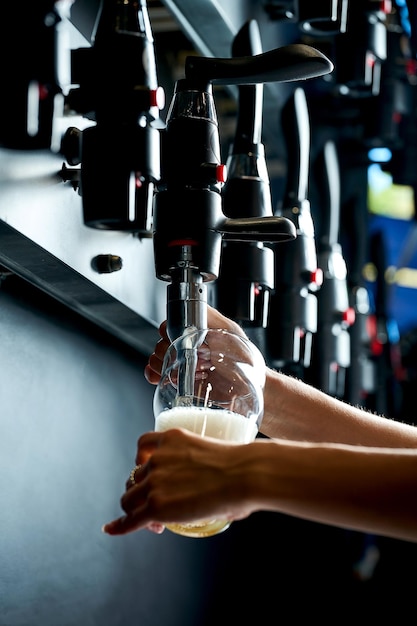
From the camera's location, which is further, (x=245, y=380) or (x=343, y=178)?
(x=343, y=178)

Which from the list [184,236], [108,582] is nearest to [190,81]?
[184,236]

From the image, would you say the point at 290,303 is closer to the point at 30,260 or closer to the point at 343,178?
the point at 30,260

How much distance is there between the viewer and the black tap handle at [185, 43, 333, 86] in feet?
2.75

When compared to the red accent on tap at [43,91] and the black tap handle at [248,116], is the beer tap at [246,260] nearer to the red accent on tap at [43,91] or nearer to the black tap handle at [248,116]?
the black tap handle at [248,116]

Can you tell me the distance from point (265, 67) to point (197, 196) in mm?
114

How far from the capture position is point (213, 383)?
2.69 ft

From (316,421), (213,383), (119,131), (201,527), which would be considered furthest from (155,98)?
(316,421)

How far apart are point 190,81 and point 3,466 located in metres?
0.42

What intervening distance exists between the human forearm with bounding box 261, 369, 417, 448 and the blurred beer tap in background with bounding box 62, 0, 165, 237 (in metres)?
0.34

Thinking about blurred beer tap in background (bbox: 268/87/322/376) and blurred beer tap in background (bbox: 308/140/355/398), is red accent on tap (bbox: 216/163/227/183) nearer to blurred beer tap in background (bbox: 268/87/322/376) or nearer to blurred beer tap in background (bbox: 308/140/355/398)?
blurred beer tap in background (bbox: 268/87/322/376)

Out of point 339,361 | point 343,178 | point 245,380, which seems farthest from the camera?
point 343,178

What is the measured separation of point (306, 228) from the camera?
136 cm

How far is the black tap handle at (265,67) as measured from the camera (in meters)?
0.84

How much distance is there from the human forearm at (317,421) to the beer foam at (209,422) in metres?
0.33
